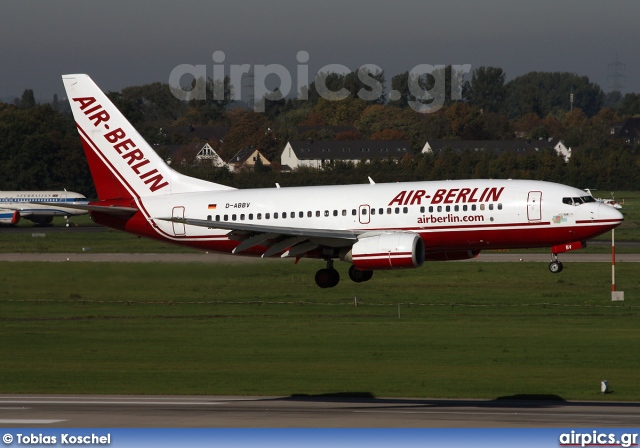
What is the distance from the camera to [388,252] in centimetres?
5812

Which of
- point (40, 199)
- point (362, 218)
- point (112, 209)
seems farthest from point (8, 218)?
point (362, 218)

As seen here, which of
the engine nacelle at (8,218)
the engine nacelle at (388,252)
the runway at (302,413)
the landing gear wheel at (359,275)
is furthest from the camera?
the engine nacelle at (8,218)

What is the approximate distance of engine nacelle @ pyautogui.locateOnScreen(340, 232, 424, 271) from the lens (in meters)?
57.8

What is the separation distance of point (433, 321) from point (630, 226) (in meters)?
65.9

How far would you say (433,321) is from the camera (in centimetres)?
8931

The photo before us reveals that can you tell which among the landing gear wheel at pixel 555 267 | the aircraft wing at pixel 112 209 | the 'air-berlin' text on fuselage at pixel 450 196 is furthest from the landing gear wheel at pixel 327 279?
the landing gear wheel at pixel 555 267

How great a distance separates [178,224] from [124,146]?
23.6 feet

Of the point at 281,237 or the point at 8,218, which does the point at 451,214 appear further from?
the point at 8,218

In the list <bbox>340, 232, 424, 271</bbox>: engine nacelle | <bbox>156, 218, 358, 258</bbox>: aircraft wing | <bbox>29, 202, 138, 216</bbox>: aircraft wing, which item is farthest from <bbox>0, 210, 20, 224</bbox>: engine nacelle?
<bbox>340, 232, 424, 271</bbox>: engine nacelle

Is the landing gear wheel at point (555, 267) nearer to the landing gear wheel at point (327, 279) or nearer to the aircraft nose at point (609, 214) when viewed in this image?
the aircraft nose at point (609, 214)

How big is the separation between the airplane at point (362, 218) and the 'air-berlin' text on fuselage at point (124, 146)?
118 mm

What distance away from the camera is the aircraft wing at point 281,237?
59250 millimetres

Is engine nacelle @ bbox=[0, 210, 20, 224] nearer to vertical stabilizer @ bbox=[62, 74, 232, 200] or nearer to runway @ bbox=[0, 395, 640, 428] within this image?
vertical stabilizer @ bbox=[62, 74, 232, 200]

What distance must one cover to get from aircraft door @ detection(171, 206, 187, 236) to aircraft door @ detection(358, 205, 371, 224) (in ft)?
33.0
